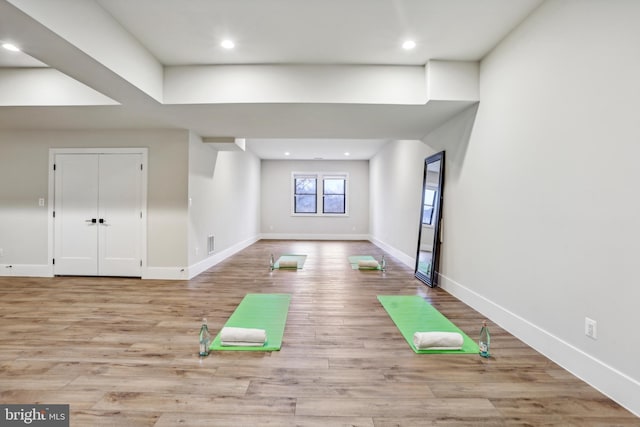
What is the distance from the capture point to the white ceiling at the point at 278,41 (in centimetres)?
247

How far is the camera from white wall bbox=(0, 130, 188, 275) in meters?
4.75

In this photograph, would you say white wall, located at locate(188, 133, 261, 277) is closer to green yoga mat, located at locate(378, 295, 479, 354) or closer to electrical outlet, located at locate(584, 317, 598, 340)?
green yoga mat, located at locate(378, 295, 479, 354)

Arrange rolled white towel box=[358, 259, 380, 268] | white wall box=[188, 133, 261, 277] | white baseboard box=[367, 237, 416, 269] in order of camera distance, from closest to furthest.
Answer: white wall box=[188, 133, 261, 277], rolled white towel box=[358, 259, 380, 268], white baseboard box=[367, 237, 416, 269]

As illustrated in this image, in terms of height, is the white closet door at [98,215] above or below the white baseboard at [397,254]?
above

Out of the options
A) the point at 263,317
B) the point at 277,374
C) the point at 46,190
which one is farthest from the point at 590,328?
the point at 46,190

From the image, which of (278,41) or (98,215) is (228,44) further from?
(98,215)

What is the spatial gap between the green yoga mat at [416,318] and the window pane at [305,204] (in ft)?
23.1

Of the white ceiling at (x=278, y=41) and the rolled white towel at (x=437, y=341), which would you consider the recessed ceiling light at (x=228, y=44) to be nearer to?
the white ceiling at (x=278, y=41)

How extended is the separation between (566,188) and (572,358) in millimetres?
1185

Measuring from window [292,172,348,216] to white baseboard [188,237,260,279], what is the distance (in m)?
2.83

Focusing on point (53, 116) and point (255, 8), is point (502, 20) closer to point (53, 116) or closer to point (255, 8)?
Answer: point (255, 8)

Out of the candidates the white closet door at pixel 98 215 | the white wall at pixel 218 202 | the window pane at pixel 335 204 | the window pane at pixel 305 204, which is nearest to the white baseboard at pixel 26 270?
the white closet door at pixel 98 215

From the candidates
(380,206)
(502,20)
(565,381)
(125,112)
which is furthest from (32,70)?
(380,206)

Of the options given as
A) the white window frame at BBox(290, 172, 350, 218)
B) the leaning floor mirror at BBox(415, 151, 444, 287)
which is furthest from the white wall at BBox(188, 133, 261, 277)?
the leaning floor mirror at BBox(415, 151, 444, 287)
